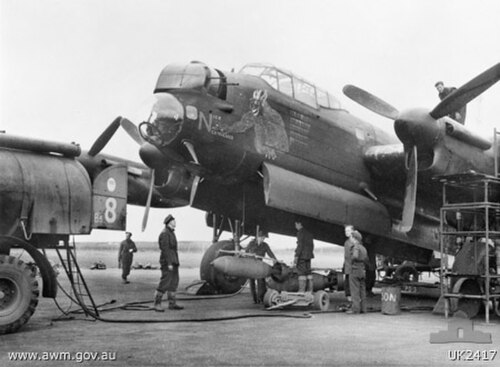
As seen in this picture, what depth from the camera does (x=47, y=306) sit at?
12789 mm

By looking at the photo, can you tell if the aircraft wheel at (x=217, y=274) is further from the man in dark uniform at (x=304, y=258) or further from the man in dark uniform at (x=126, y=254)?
the man in dark uniform at (x=126, y=254)

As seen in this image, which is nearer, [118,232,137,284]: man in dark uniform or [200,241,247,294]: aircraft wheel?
[200,241,247,294]: aircraft wheel

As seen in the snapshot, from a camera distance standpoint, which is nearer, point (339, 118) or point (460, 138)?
point (460, 138)

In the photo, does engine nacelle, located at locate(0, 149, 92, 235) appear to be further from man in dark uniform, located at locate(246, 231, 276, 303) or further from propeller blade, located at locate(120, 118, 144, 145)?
propeller blade, located at locate(120, 118, 144, 145)

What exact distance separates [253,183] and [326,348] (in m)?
6.02

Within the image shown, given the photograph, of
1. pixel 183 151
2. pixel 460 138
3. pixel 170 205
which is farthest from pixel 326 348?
pixel 170 205

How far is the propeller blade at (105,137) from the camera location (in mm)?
13883

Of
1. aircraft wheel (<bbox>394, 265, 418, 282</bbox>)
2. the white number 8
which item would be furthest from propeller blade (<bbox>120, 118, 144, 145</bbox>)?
aircraft wheel (<bbox>394, 265, 418, 282</bbox>)

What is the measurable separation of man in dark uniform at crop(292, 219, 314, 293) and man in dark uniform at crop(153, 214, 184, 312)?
2868 millimetres

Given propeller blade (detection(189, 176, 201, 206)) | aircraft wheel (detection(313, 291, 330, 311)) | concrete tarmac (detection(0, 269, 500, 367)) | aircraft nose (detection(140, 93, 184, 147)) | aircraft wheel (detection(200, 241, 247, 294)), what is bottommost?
concrete tarmac (detection(0, 269, 500, 367))

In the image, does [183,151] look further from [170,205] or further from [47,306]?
[170,205]

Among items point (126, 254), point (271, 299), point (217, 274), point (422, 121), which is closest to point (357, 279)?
point (271, 299)

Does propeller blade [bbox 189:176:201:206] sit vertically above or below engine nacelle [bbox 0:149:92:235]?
above

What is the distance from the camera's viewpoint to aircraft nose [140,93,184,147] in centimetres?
1131
